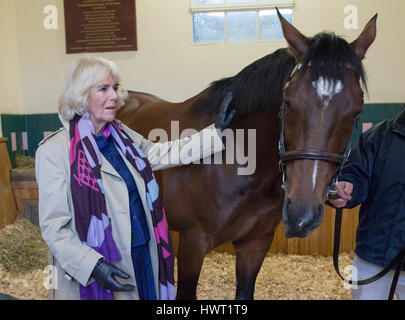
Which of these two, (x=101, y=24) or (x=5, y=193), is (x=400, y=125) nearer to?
(x=5, y=193)

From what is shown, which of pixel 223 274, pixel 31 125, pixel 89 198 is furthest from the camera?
pixel 31 125

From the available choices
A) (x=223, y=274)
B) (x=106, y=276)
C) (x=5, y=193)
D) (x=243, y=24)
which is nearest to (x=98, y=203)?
(x=106, y=276)

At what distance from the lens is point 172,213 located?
207 centimetres

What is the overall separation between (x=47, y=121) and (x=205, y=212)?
332 centimetres

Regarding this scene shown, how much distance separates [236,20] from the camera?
13.7 feet

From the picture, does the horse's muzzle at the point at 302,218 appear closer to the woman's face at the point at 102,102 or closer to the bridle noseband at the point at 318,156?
the bridle noseband at the point at 318,156

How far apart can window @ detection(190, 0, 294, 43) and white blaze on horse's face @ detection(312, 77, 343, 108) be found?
305cm

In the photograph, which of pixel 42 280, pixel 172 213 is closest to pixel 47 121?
pixel 42 280

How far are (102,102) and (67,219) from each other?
46 centimetres

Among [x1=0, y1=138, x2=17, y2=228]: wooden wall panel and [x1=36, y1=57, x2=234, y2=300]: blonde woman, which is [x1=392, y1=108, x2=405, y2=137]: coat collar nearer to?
[x1=36, y1=57, x2=234, y2=300]: blonde woman

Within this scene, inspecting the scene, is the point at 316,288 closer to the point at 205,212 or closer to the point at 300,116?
the point at 205,212

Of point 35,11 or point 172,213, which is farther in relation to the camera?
point 35,11

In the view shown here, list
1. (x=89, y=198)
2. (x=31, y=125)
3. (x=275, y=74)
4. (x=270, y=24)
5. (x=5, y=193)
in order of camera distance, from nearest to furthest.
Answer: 1. (x=89, y=198)
2. (x=275, y=74)
3. (x=5, y=193)
4. (x=270, y=24)
5. (x=31, y=125)

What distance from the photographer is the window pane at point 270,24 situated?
409 cm
